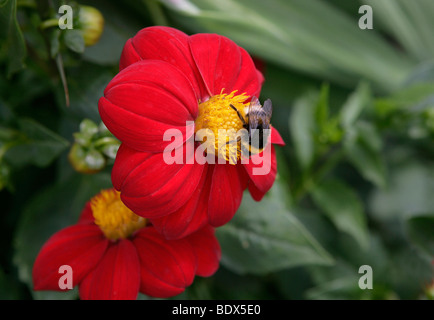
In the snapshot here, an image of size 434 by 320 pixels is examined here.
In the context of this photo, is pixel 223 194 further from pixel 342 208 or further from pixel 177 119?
pixel 342 208

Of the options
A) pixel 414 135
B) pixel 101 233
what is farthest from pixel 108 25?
pixel 414 135

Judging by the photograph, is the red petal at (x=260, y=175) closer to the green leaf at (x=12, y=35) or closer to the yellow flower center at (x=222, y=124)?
the yellow flower center at (x=222, y=124)

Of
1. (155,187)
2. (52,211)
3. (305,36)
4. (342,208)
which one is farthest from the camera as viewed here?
(305,36)

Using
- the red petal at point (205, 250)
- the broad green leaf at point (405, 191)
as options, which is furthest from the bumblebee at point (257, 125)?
the broad green leaf at point (405, 191)

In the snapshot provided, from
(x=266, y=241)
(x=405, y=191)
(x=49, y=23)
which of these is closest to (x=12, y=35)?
(x=49, y=23)

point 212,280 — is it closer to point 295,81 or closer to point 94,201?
point 94,201

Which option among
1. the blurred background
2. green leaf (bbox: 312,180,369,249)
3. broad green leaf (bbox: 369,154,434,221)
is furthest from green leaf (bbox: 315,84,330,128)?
broad green leaf (bbox: 369,154,434,221)
